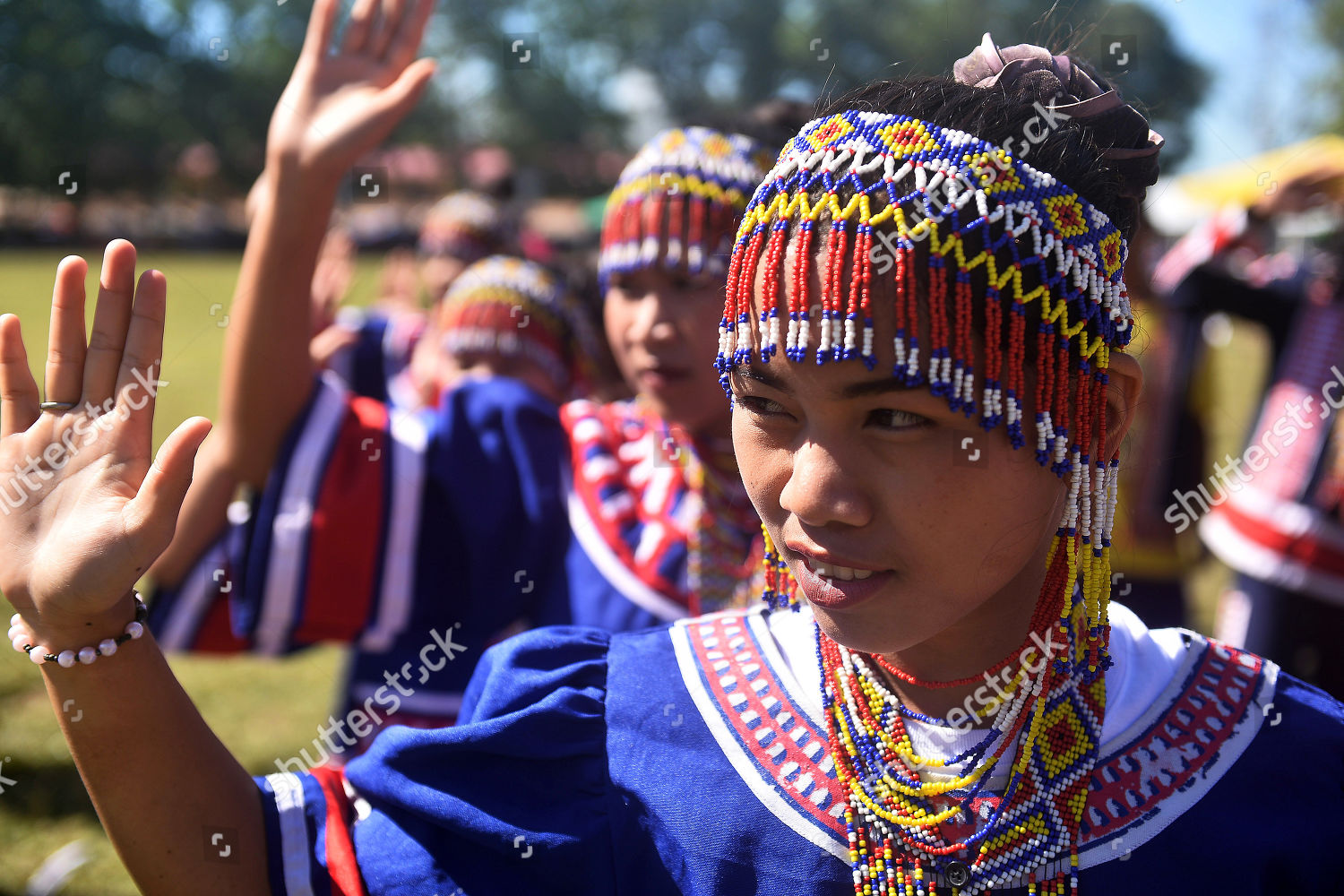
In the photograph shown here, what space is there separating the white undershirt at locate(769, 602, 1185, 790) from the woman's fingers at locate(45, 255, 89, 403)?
3.36 feet

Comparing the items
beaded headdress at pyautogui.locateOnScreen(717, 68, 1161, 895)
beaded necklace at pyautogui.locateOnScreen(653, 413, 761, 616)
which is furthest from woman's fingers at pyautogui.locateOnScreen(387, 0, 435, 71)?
beaded headdress at pyautogui.locateOnScreen(717, 68, 1161, 895)

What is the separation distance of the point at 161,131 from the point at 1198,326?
81.8 ft

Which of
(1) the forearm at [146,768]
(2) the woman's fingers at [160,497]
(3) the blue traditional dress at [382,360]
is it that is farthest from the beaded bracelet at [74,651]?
(3) the blue traditional dress at [382,360]

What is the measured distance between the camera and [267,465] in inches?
92.1

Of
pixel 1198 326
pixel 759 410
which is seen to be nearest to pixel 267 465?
pixel 759 410

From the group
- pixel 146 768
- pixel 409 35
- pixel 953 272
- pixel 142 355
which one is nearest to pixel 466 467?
pixel 409 35

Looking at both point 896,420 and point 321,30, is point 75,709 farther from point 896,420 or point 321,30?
point 321,30

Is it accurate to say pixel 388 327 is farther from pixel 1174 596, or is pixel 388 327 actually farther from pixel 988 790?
pixel 988 790

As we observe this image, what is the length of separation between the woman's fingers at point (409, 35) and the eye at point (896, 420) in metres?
1.73

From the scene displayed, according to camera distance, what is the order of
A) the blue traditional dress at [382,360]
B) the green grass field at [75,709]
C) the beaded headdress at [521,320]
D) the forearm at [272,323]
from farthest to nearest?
the blue traditional dress at [382,360] < the beaded headdress at [521,320] < the green grass field at [75,709] < the forearm at [272,323]
